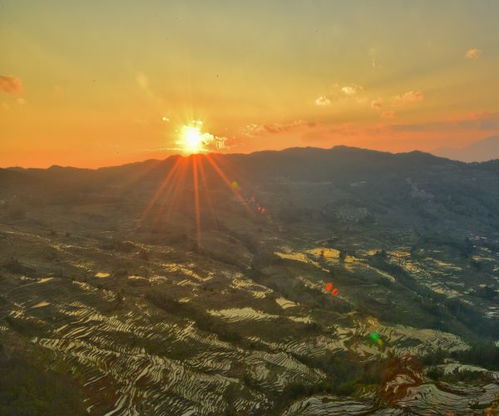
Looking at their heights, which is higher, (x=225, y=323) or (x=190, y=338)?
(x=190, y=338)

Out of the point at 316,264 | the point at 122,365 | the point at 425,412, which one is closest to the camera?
the point at 425,412

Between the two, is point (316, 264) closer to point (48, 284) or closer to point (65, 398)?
point (48, 284)

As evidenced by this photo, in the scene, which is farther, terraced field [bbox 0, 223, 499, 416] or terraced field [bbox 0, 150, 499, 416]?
terraced field [bbox 0, 223, 499, 416]

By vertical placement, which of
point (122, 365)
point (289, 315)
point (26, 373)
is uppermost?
point (26, 373)

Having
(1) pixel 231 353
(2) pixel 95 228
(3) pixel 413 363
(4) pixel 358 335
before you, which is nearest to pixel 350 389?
(3) pixel 413 363

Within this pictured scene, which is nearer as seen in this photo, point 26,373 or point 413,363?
point 413,363

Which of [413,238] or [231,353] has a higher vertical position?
→ [231,353]

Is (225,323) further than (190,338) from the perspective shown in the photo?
Yes

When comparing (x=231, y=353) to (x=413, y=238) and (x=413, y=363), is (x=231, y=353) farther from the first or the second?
(x=413, y=238)

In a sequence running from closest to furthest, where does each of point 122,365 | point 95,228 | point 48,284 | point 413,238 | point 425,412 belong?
1. point 425,412
2. point 122,365
3. point 48,284
4. point 95,228
5. point 413,238

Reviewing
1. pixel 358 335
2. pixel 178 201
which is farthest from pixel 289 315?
pixel 178 201

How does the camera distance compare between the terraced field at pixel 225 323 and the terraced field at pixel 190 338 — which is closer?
the terraced field at pixel 225 323
